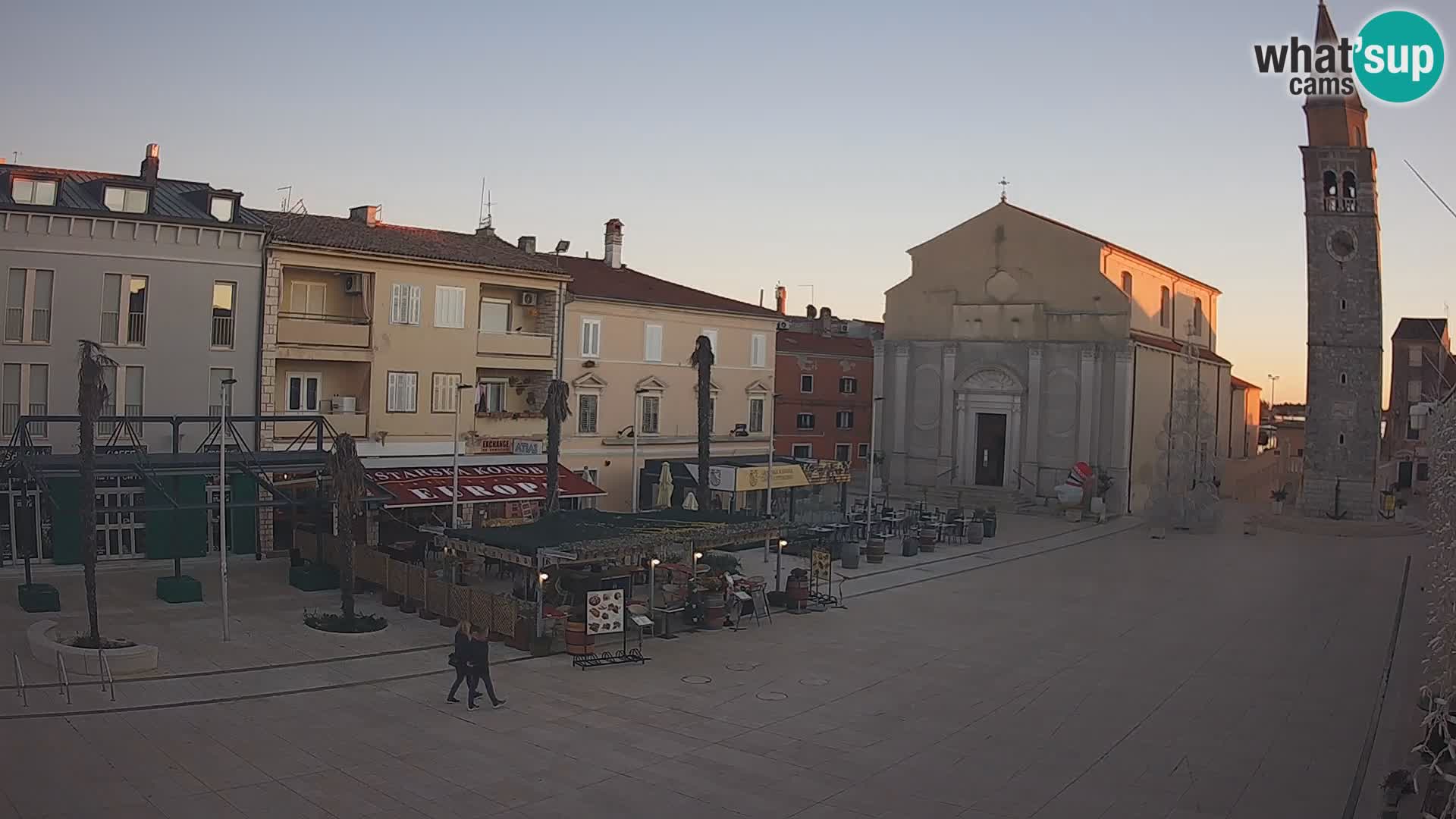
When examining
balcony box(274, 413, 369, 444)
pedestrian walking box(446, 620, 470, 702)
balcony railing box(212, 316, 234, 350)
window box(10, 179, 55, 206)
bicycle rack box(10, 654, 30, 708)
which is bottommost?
bicycle rack box(10, 654, 30, 708)

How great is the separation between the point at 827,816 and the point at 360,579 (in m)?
18.1

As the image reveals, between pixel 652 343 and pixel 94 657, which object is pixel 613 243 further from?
pixel 94 657

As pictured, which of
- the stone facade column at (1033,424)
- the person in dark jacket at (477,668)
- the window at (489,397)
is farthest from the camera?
the stone facade column at (1033,424)

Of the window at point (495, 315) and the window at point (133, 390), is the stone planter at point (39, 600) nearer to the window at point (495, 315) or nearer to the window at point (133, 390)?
the window at point (133, 390)

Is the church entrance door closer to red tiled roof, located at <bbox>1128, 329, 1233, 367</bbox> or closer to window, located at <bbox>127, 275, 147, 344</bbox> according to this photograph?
red tiled roof, located at <bbox>1128, 329, 1233, 367</bbox>

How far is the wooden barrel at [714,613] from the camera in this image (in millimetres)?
25906

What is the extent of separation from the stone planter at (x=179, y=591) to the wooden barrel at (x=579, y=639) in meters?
10.1

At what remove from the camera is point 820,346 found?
211ft

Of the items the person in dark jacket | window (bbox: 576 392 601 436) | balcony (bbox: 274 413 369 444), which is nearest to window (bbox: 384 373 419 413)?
balcony (bbox: 274 413 369 444)

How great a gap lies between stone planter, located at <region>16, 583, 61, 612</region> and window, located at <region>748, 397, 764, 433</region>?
30242 millimetres

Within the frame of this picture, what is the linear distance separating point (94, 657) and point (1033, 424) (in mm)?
46449

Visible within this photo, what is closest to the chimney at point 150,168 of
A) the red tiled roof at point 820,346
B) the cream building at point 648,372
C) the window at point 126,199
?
the window at point 126,199

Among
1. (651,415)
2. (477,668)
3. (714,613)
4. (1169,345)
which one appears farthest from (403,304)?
(1169,345)

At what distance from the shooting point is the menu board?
22688mm
